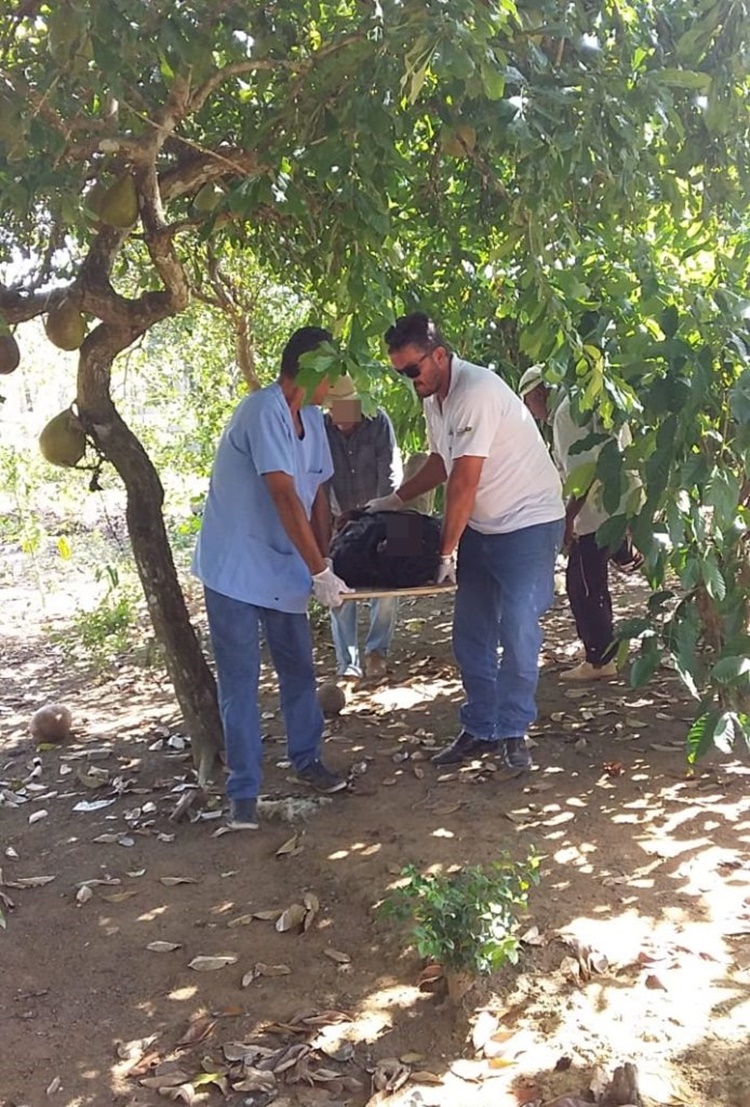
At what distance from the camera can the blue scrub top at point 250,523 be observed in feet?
12.5

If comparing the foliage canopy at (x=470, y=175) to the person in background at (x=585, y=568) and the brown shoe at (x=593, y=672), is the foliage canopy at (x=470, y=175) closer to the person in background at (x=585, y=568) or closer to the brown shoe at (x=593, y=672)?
the person in background at (x=585, y=568)

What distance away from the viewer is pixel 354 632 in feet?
19.2

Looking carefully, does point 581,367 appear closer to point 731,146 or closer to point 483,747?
point 731,146

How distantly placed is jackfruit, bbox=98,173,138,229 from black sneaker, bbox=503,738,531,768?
2.47 metres

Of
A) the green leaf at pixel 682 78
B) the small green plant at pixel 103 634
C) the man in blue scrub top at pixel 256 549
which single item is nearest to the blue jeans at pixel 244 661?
the man in blue scrub top at pixel 256 549

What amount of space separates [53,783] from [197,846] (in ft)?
3.91

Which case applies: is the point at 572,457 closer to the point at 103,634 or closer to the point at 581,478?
the point at 581,478

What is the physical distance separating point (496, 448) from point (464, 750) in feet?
4.17

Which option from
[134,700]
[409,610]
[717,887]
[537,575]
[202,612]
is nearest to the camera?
[717,887]

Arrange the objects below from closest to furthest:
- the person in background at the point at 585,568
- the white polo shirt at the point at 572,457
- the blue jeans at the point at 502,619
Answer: the blue jeans at the point at 502,619, the white polo shirt at the point at 572,457, the person in background at the point at 585,568

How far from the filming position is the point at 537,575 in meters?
4.26

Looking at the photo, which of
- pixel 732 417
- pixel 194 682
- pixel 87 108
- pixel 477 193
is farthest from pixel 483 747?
pixel 87 108

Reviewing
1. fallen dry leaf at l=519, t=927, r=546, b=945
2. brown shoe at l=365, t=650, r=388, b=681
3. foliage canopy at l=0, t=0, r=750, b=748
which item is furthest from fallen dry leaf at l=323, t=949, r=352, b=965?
brown shoe at l=365, t=650, r=388, b=681

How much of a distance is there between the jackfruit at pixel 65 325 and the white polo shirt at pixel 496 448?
140 cm
